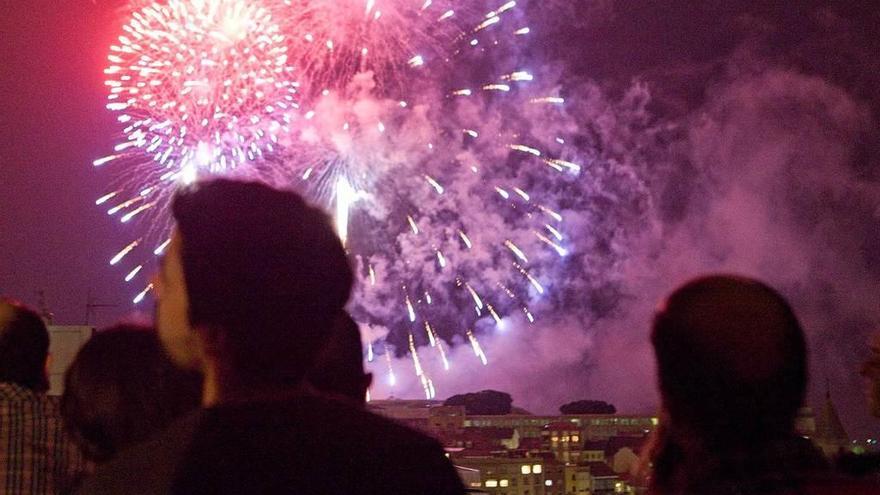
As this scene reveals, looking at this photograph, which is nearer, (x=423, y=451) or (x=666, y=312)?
(x=423, y=451)

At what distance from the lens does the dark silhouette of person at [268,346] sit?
1.71m

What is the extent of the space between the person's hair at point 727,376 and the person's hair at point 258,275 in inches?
32.4

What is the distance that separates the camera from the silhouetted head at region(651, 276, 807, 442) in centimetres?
216

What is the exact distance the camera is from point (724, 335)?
2.17 m

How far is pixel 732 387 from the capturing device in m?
2.16

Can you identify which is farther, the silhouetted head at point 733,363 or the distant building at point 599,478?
the distant building at point 599,478

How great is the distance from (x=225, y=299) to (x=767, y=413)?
122cm

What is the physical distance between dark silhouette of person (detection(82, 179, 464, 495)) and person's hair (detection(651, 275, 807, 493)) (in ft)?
1.97

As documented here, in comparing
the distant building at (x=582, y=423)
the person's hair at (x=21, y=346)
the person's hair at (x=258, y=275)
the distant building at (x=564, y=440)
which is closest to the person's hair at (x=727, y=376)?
the person's hair at (x=258, y=275)

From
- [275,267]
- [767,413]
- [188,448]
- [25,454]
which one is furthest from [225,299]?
[25,454]

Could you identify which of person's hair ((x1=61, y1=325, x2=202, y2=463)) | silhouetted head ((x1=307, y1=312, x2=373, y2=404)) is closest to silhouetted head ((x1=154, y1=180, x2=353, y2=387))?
person's hair ((x1=61, y1=325, x2=202, y2=463))

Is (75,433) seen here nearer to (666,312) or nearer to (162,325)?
(162,325)

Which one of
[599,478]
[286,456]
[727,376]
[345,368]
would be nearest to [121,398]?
Result: [345,368]

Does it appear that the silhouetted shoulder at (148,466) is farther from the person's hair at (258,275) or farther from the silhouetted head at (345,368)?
the silhouetted head at (345,368)
